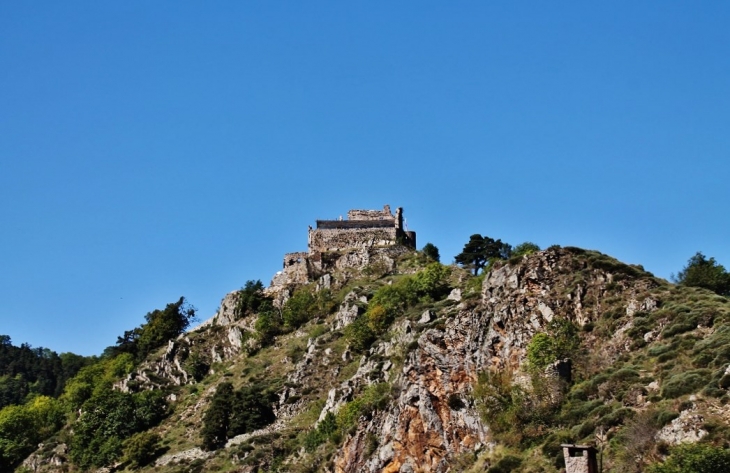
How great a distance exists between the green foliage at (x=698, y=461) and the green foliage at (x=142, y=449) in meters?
56.8

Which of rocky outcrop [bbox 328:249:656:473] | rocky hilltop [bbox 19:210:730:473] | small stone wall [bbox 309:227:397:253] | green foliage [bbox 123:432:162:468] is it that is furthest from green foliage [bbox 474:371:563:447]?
small stone wall [bbox 309:227:397:253]

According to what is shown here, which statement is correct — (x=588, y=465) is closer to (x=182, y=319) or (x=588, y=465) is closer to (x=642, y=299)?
(x=642, y=299)

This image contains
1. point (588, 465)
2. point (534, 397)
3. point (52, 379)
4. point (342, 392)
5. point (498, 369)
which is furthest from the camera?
point (52, 379)

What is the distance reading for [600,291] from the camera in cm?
6831

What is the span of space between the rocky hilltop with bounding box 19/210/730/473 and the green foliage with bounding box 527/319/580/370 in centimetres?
11

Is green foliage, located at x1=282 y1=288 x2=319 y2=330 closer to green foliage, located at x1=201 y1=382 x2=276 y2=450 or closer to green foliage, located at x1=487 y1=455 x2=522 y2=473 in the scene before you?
green foliage, located at x1=201 y1=382 x2=276 y2=450

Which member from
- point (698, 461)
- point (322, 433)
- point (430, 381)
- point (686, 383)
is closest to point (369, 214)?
point (322, 433)

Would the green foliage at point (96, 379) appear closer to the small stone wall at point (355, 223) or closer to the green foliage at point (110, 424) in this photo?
the green foliage at point (110, 424)

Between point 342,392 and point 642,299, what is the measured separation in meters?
26.7

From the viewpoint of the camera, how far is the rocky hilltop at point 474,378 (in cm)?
5294

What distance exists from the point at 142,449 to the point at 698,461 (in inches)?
2357

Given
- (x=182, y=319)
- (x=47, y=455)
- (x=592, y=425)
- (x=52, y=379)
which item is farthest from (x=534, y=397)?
(x=52, y=379)

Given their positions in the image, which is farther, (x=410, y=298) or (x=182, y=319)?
(x=182, y=319)

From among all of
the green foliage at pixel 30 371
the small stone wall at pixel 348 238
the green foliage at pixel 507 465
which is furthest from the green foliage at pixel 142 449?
the green foliage at pixel 30 371
